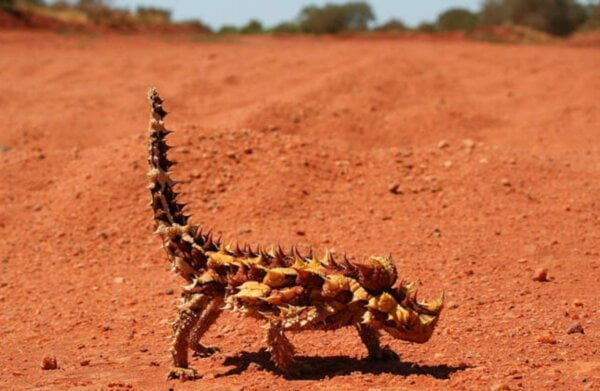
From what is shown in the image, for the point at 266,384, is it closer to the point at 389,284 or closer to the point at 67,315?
the point at 389,284

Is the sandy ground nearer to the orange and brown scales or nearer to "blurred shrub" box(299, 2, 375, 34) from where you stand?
the orange and brown scales

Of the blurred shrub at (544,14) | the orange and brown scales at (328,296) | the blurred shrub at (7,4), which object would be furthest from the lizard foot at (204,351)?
the blurred shrub at (544,14)

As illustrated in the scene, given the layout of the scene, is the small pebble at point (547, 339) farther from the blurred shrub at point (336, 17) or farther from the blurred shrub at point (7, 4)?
the blurred shrub at point (336, 17)

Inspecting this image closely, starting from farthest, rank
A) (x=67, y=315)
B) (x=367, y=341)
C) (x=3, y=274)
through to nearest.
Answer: (x=3, y=274) → (x=67, y=315) → (x=367, y=341)

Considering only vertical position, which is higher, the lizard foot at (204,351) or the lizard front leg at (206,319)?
the lizard front leg at (206,319)

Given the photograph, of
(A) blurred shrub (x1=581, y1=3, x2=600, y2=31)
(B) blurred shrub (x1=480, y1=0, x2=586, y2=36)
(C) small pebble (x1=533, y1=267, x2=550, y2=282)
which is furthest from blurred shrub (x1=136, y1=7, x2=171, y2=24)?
(C) small pebble (x1=533, y1=267, x2=550, y2=282)

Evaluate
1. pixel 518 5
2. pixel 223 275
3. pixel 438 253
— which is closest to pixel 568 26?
pixel 518 5
